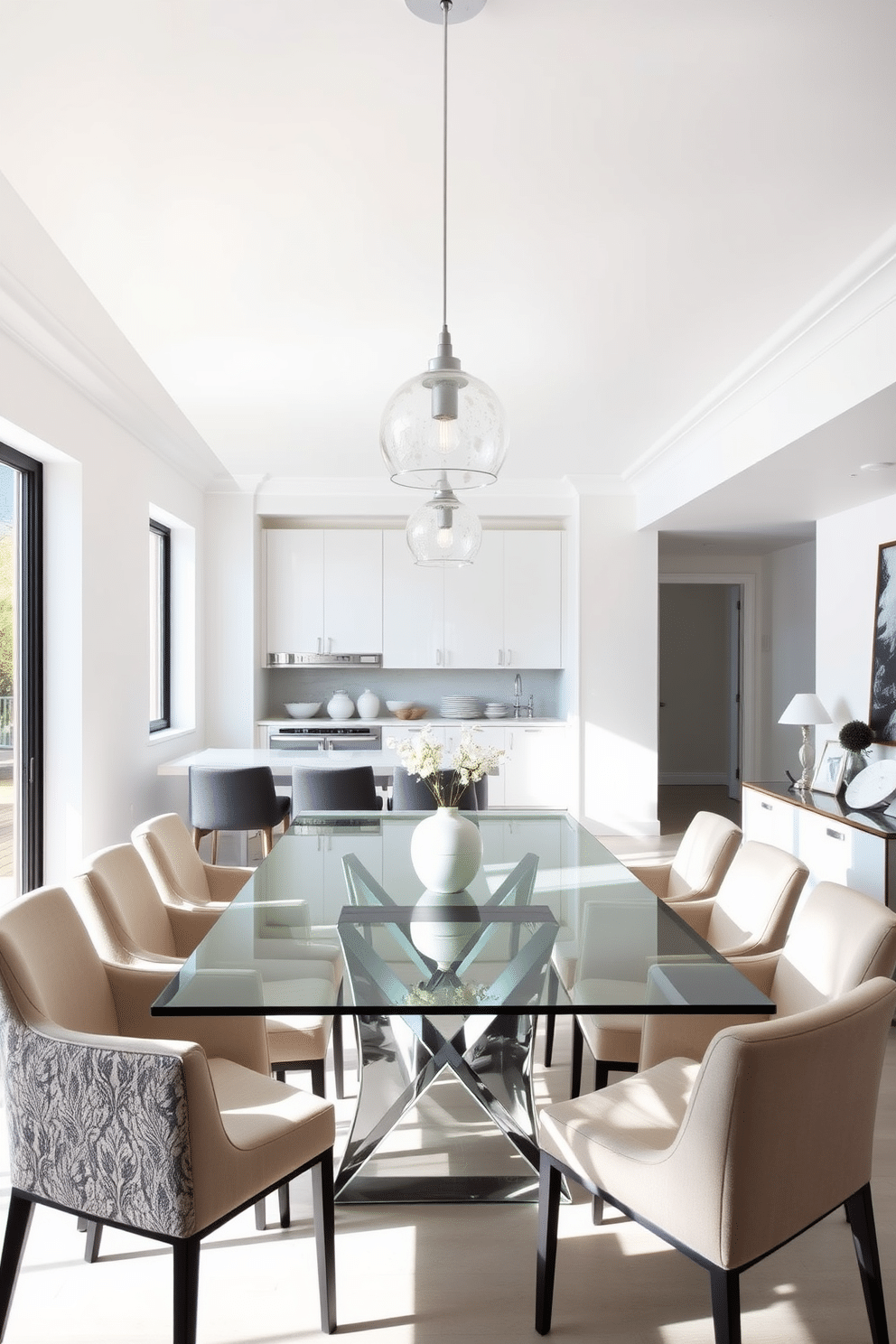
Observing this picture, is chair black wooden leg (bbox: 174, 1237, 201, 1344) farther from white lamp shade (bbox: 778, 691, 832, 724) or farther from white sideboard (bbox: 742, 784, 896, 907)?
white lamp shade (bbox: 778, 691, 832, 724)

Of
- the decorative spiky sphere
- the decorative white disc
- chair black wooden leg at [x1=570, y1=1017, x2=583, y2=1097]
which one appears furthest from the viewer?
the decorative spiky sphere

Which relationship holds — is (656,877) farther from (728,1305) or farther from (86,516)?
(86,516)

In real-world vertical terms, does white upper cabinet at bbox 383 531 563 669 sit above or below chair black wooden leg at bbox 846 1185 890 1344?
above

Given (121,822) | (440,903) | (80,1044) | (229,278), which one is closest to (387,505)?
(121,822)

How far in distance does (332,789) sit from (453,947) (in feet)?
9.61

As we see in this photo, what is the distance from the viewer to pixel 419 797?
4.56 metres

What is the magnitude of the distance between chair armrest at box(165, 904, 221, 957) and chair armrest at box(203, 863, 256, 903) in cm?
55

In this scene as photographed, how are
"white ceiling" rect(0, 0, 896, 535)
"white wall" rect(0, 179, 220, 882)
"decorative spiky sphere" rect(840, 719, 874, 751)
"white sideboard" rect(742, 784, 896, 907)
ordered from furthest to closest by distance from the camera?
1. "decorative spiky sphere" rect(840, 719, 874, 751)
2. "white sideboard" rect(742, 784, 896, 907)
3. "white wall" rect(0, 179, 220, 882)
4. "white ceiling" rect(0, 0, 896, 535)

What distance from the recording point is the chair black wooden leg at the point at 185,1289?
63.1 inches

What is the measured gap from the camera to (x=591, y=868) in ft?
9.31

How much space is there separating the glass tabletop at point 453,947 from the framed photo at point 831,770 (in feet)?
8.32

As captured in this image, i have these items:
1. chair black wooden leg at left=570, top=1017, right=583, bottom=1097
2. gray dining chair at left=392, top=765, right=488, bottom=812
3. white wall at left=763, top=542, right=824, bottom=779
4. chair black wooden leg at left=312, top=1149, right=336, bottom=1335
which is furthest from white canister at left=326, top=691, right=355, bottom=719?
chair black wooden leg at left=312, top=1149, right=336, bottom=1335

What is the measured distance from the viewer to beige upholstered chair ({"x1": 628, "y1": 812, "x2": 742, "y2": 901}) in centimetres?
308

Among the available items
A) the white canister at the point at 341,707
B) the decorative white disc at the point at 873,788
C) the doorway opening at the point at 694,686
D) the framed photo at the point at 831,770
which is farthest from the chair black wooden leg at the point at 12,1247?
the doorway opening at the point at 694,686
